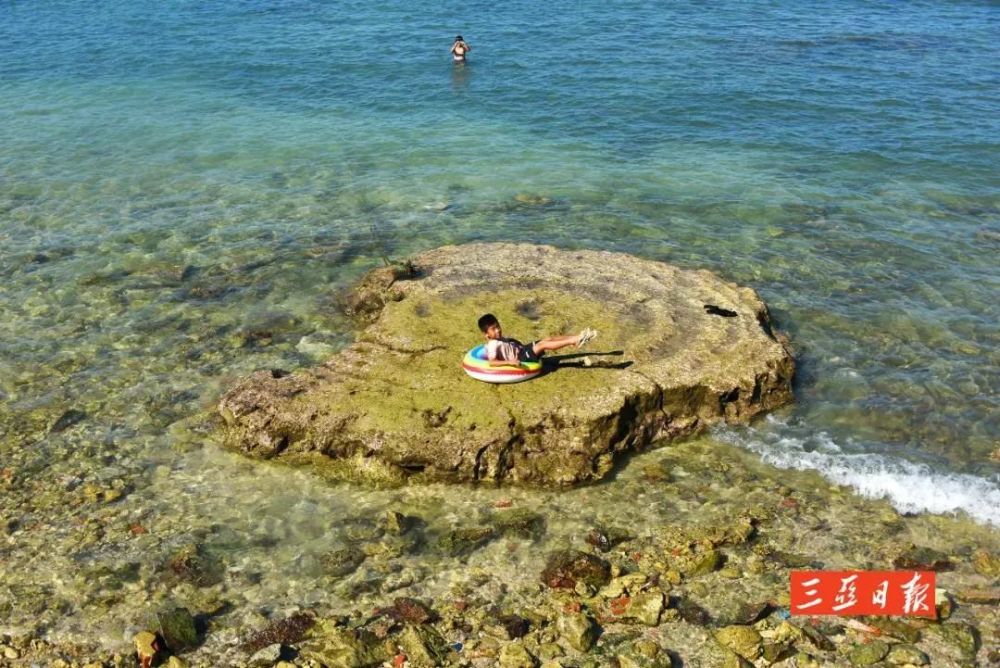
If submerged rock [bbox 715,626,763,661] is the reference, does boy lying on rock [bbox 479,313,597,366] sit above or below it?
above

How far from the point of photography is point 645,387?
13.2m

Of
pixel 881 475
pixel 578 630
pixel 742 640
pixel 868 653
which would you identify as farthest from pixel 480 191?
pixel 868 653

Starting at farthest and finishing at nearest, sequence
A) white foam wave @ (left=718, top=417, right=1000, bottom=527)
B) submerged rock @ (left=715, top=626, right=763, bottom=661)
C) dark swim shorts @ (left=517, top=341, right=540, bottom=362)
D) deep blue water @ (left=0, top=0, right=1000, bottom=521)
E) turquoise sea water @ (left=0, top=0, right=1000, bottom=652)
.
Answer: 1. deep blue water @ (left=0, top=0, right=1000, bottom=521)
2. turquoise sea water @ (left=0, top=0, right=1000, bottom=652)
3. dark swim shorts @ (left=517, top=341, right=540, bottom=362)
4. white foam wave @ (left=718, top=417, right=1000, bottom=527)
5. submerged rock @ (left=715, top=626, right=763, bottom=661)

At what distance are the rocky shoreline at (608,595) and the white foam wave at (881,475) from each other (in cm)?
31

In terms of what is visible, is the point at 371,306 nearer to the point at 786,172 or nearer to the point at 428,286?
the point at 428,286

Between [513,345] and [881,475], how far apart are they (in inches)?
219

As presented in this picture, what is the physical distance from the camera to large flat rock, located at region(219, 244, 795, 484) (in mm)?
12555

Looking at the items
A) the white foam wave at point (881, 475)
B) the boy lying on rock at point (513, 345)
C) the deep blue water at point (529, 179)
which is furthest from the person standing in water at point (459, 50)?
the white foam wave at point (881, 475)

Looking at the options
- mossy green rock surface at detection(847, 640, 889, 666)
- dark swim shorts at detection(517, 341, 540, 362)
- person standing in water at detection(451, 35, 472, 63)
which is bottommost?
mossy green rock surface at detection(847, 640, 889, 666)

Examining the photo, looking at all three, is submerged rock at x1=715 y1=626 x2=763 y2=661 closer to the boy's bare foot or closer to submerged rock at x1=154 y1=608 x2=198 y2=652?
the boy's bare foot

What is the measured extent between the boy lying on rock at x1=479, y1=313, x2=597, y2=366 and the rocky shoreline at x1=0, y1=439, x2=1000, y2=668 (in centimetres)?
195

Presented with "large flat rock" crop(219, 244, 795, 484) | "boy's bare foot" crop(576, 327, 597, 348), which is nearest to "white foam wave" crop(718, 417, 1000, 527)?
"large flat rock" crop(219, 244, 795, 484)

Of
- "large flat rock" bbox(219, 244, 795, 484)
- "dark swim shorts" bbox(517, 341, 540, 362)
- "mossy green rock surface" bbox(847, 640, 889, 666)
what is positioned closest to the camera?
"mossy green rock surface" bbox(847, 640, 889, 666)

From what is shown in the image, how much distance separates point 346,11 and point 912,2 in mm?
26958
